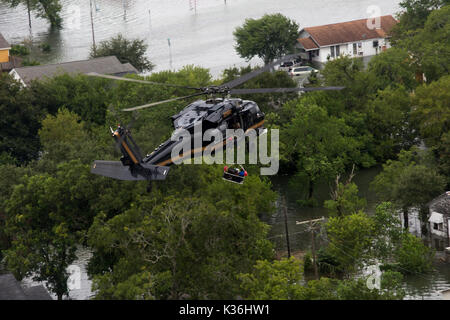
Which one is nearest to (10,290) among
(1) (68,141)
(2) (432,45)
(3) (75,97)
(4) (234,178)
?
(4) (234,178)

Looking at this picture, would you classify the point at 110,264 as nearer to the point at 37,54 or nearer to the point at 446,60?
the point at 446,60

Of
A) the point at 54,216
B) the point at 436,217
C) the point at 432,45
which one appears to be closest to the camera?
the point at 54,216

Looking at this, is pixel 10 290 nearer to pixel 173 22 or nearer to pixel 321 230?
pixel 321 230

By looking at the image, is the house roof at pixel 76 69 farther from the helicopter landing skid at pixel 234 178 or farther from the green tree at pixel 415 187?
the helicopter landing skid at pixel 234 178

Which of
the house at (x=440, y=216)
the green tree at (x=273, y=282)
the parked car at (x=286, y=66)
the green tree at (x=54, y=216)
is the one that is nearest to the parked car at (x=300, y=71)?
the parked car at (x=286, y=66)

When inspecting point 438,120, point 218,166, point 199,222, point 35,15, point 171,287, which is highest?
point 35,15

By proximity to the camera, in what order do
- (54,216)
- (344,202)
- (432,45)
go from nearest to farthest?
(54,216) < (344,202) < (432,45)

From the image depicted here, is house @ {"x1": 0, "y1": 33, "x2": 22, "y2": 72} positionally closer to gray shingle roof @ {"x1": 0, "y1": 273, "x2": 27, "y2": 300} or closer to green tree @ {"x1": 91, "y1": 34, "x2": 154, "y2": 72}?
green tree @ {"x1": 91, "y1": 34, "x2": 154, "y2": 72}

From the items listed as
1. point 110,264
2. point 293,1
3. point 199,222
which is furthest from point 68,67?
point 293,1
